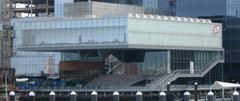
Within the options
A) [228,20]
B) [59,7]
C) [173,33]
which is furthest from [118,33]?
[59,7]

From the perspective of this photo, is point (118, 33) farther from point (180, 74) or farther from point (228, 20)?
point (228, 20)

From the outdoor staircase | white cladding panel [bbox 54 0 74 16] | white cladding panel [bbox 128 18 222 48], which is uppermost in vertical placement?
white cladding panel [bbox 54 0 74 16]

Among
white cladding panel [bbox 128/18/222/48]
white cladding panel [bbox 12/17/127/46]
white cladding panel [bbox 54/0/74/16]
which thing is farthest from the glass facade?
white cladding panel [bbox 12/17/127/46]

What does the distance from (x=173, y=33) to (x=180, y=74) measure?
7452mm

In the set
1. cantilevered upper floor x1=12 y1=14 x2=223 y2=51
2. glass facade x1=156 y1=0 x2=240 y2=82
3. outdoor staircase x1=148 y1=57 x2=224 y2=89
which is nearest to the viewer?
outdoor staircase x1=148 y1=57 x2=224 y2=89

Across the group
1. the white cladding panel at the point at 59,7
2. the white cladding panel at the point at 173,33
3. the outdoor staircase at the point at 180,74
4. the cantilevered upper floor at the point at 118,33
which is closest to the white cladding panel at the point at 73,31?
the cantilevered upper floor at the point at 118,33

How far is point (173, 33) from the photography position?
5448 inches

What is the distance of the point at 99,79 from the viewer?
457 feet

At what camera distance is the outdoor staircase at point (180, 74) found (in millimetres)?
129375

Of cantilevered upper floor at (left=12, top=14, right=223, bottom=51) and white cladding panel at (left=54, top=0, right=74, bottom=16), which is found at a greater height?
white cladding panel at (left=54, top=0, right=74, bottom=16)

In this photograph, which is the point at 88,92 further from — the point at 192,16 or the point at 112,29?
the point at 192,16

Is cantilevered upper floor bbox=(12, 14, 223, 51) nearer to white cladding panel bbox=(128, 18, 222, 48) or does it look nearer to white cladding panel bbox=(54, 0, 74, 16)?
white cladding panel bbox=(128, 18, 222, 48)

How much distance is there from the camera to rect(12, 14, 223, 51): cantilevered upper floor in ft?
436

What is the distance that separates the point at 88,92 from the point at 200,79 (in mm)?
20933
